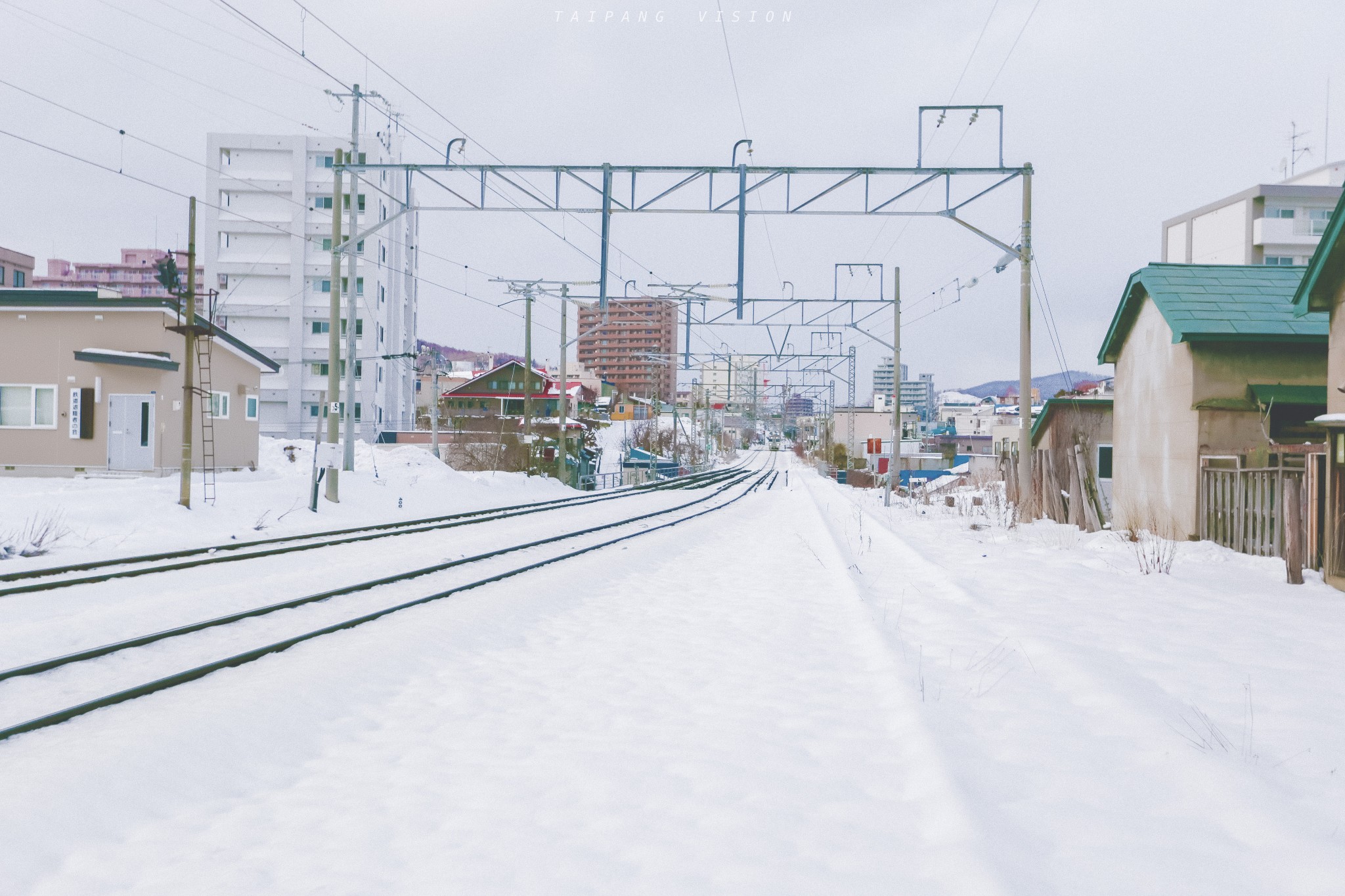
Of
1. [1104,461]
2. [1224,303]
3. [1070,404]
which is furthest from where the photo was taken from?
[1070,404]

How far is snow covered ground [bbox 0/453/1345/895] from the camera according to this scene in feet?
11.9

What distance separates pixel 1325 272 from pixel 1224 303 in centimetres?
415

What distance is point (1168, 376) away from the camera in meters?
16.1

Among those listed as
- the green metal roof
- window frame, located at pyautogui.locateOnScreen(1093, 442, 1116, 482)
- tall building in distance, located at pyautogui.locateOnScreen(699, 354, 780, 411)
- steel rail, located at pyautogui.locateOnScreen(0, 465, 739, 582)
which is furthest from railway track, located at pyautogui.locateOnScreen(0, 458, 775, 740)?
tall building in distance, located at pyautogui.locateOnScreen(699, 354, 780, 411)

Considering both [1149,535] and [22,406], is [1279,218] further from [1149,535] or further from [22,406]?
[22,406]

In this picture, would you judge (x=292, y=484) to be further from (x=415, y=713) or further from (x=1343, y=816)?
(x=1343, y=816)

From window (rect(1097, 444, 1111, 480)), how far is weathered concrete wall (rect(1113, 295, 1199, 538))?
3817 millimetres

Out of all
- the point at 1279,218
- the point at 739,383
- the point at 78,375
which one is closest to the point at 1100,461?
the point at 78,375

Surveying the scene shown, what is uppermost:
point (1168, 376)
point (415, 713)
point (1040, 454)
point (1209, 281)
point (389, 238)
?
point (389, 238)

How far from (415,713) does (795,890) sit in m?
3.25

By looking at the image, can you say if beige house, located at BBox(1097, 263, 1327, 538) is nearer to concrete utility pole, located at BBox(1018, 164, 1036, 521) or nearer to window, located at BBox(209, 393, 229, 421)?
concrete utility pole, located at BBox(1018, 164, 1036, 521)

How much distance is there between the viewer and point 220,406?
28.2m

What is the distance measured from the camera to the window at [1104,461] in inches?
897

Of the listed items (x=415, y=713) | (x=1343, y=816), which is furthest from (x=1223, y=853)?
(x=415, y=713)
